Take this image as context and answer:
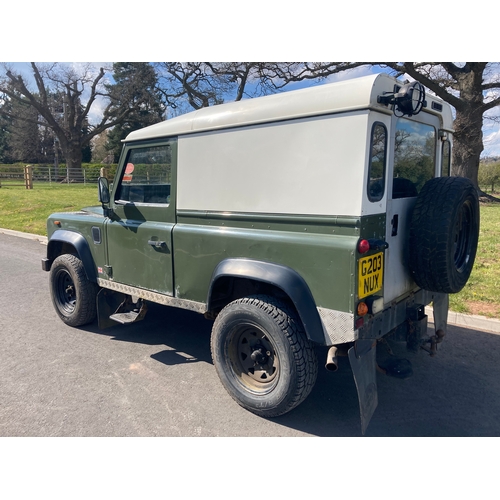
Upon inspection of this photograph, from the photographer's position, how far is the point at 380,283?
295 cm

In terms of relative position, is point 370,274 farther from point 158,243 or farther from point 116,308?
point 116,308

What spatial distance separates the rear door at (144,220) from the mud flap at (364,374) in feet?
5.77

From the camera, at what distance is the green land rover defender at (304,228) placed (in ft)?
9.08

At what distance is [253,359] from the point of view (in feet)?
10.7

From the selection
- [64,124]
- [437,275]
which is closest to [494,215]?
[437,275]

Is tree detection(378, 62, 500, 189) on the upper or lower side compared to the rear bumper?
upper

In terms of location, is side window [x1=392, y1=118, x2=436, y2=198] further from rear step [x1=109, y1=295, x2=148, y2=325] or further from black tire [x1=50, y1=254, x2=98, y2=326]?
black tire [x1=50, y1=254, x2=98, y2=326]

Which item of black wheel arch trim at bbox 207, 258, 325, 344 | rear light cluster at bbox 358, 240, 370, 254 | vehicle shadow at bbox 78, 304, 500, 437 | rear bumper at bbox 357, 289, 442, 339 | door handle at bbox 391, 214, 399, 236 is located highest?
door handle at bbox 391, 214, 399, 236

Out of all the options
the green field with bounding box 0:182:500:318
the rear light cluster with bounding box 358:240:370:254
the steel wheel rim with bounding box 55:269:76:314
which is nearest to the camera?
the rear light cluster with bounding box 358:240:370:254

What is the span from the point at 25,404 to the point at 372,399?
2673 mm

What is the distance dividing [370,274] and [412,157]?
46.1 inches

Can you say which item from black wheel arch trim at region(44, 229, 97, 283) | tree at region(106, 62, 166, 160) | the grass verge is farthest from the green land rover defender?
tree at region(106, 62, 166, 160)

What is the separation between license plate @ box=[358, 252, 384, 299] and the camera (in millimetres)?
2723

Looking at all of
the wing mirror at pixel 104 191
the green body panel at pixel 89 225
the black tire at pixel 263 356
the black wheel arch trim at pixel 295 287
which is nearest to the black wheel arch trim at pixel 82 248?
the green body panel at pixel 89 225
